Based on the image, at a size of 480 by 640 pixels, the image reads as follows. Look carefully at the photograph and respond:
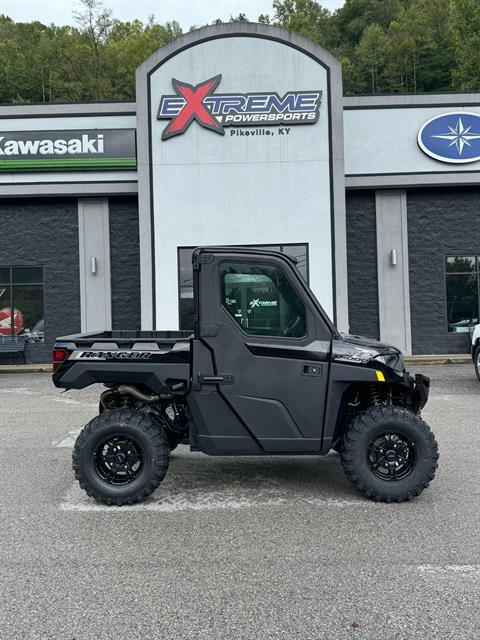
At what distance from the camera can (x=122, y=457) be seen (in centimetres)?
486

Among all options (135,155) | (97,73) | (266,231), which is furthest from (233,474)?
(97,73)

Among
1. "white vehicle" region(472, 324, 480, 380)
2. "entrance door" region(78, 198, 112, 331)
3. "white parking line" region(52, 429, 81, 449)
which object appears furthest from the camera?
"entrance door" region(78, 198, 112, 331)

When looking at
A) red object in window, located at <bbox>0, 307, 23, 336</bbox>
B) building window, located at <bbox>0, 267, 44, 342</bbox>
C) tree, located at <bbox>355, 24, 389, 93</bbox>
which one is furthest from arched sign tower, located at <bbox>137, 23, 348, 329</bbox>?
tree, located at <bbox>355, 24, 389, 93</bbox>

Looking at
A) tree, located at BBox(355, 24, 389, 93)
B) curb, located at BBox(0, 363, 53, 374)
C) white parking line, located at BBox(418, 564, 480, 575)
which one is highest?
tree, located at BBox(355, 24, 389, 93)

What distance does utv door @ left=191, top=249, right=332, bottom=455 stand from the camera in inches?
187

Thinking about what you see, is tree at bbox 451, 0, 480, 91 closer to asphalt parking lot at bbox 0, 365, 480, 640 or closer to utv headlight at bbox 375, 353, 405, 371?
utv headlight at bbox 375, 353, 405, 371

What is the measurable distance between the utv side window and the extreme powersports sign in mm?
11837

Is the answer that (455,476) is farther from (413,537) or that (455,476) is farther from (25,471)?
(25,471)

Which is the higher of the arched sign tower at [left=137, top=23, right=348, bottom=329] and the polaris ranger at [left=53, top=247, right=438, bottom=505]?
the arched sign tower at [left=137, top=23, right=348, bottom=329]

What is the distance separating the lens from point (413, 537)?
13.6 feet

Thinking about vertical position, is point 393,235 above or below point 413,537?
above

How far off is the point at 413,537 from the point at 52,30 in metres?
58.2

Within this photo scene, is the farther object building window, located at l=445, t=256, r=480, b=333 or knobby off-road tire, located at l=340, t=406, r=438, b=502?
building window, located at l=445, t=256, r=480, b=333

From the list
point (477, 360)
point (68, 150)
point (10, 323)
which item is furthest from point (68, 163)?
point (477, 360)
